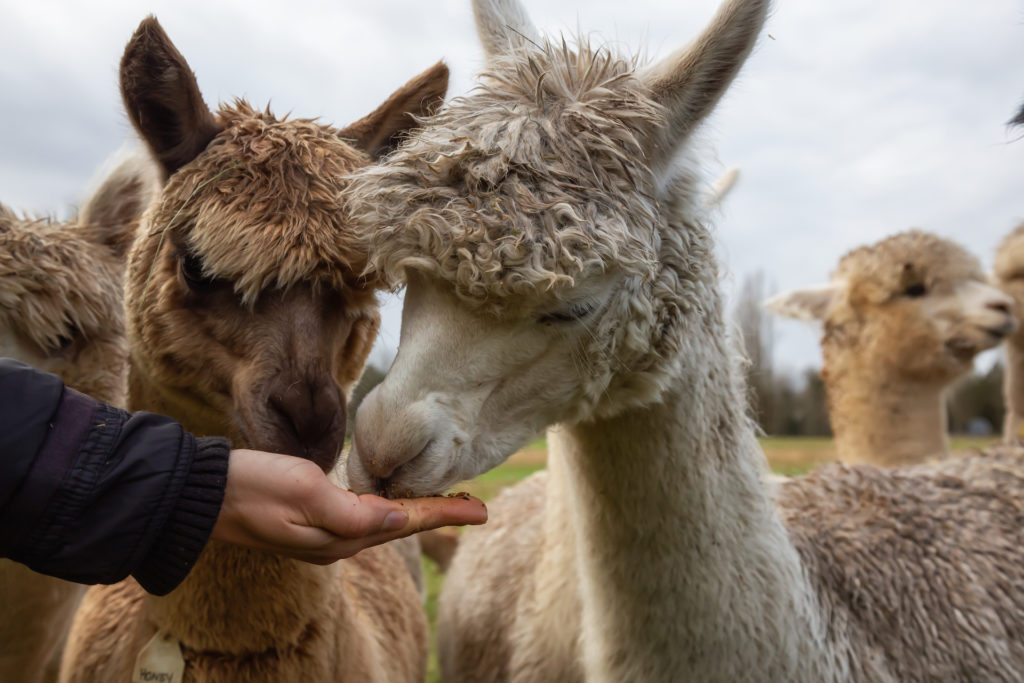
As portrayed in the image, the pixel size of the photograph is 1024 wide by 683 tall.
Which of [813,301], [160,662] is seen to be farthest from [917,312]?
[160,662]

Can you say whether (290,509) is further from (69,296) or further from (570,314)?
(69,296)

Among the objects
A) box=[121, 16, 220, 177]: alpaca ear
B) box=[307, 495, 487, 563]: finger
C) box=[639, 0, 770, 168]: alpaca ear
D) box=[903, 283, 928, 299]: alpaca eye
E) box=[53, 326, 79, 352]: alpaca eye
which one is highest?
box=[903, 283, 928, 299]: alpaca eye

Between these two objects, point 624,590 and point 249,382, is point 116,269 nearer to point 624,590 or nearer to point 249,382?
point 249,382

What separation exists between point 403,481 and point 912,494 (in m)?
2.32

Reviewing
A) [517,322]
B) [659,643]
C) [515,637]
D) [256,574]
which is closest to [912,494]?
[659,643]

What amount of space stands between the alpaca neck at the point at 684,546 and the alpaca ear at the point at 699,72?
1.89 ft

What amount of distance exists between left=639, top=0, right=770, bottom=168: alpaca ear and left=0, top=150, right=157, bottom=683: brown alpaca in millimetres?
1564

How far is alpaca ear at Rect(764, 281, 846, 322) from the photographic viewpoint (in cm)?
568

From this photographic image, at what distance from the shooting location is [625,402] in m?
1.83

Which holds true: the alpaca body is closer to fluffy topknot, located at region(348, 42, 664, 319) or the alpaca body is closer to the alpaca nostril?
Result: the alpaca nostril

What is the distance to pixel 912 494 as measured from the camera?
295 cm

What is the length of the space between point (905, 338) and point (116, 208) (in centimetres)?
496

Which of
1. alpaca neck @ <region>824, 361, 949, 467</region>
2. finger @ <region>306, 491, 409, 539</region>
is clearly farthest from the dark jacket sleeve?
alpaca neck @ <region>824, 361, 949, 467</region>

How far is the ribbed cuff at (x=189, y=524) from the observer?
1.43 metres
